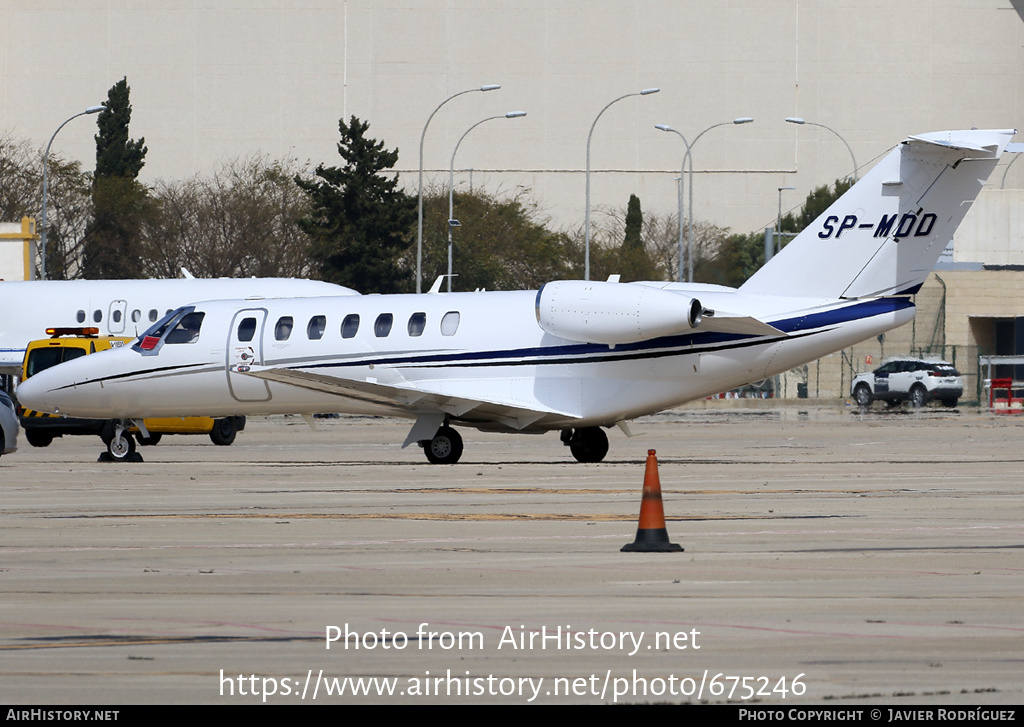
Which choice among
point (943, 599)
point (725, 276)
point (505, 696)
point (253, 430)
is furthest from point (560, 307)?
point (725, 276)

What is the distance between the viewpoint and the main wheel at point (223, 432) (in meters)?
33.8

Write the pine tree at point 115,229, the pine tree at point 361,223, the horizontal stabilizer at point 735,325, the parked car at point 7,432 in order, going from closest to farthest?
the horizontal stabilizer at point 735,325
the parked car at point 7,432
the pine tree at point 361,223
the pine tree at point 115,229

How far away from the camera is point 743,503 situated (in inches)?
710

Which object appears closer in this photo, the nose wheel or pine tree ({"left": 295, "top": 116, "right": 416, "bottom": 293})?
the nose wheel

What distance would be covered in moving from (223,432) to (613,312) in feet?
41.6

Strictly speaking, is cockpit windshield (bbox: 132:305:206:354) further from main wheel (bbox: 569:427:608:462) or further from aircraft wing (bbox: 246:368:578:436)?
main wheel (bbox: 569:427:608:462)

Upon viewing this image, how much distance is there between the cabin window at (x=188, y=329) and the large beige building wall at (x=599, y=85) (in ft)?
250

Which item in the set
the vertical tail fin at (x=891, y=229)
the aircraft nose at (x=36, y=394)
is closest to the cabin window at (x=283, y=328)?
the aircraft nose at (x=36, y=394)

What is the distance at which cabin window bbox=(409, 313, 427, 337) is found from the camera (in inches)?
1018

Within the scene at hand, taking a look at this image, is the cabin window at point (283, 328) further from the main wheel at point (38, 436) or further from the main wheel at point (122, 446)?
the main wheel at point (38, 436)

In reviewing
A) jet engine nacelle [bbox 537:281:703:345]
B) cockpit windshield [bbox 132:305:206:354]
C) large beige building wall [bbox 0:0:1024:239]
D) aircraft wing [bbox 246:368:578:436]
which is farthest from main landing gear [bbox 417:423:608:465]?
large beige building wall [bbox 0:0:1024:239]

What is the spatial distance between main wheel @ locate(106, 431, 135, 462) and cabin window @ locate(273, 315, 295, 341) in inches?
128

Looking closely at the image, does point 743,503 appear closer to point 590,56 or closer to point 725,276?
point 725,276
